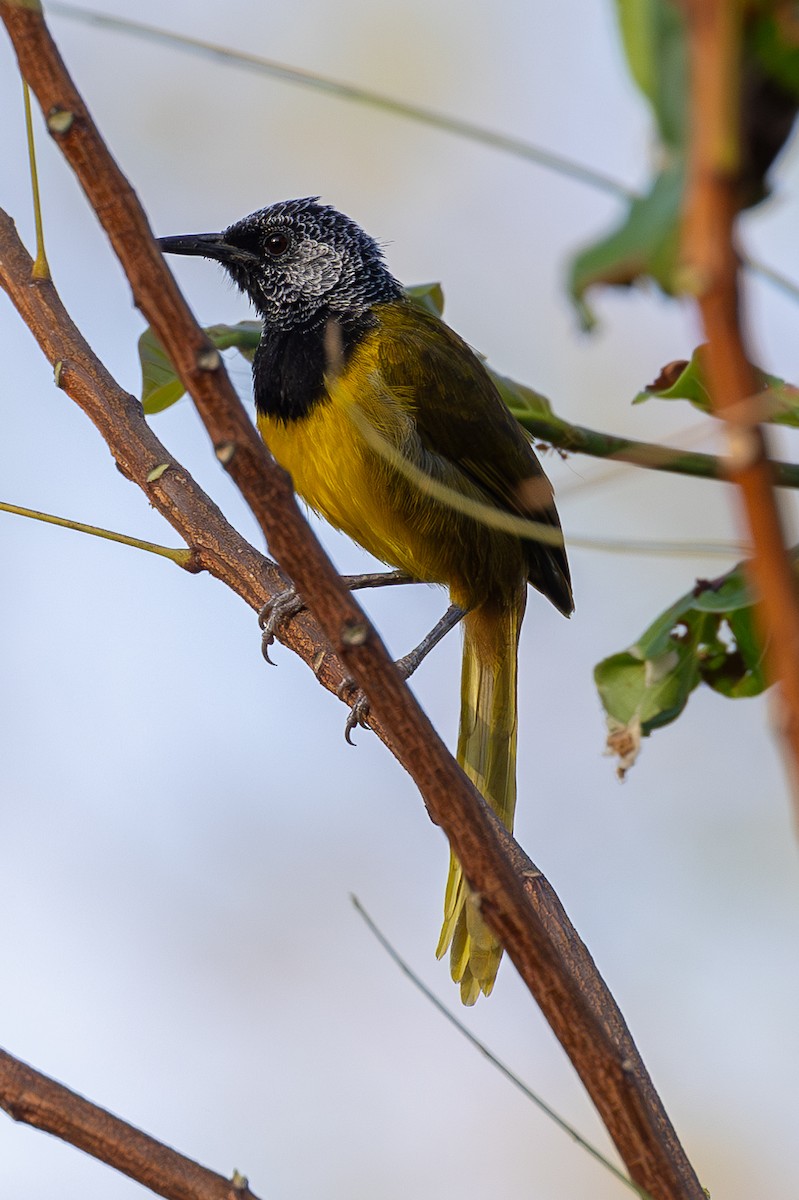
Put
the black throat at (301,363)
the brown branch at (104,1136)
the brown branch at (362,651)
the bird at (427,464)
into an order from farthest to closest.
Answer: the black throat at (301,363)
the bird at (427,464)
the brown branch at (104,1136)
the brown branch at (362,651)

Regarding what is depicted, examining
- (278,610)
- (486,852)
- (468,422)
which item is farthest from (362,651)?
(468,422)

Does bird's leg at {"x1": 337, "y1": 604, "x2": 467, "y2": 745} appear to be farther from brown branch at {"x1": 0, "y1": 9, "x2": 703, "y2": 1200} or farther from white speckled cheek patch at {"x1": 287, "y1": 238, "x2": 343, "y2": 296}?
brown branch at {"x1": 0, "y1": 9, "x2": 703, "y2": 1200}

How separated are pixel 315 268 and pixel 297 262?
61mm

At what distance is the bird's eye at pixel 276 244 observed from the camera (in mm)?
3738

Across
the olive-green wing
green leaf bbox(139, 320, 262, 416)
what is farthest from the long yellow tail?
green leaf bbox(139, 320, 262, 416)

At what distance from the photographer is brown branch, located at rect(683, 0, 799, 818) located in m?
0.42

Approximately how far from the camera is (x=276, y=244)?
12.4 feet

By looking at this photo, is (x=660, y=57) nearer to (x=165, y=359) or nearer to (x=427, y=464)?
(x=165, y=359)

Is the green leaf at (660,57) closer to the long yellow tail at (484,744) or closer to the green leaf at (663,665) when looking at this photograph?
the green leaf at (663,665)

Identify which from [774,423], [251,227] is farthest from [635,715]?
[251,227]

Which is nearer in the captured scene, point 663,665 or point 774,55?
point 774,55

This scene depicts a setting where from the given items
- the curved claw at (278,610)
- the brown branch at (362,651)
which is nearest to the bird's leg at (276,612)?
the curved claw at (278,610)

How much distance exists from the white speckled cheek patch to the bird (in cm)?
13

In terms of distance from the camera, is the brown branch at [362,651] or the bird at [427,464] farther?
the bird at [427,464]
